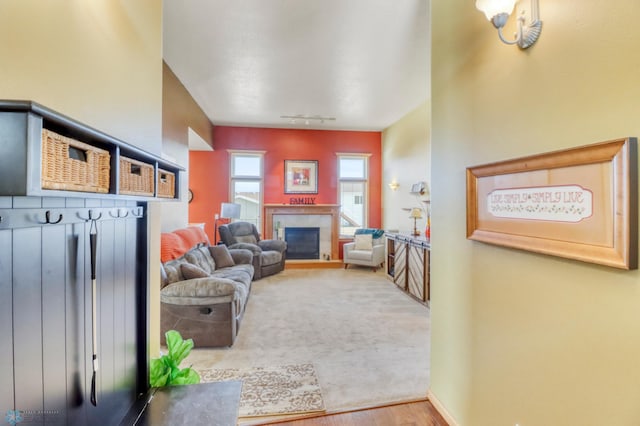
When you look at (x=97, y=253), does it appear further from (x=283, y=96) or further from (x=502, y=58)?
(x=283, y=96)

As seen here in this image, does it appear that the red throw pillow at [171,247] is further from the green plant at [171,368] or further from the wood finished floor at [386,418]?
the wood finished floor at [386,418]

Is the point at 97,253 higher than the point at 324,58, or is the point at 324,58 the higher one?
the point at 324,58

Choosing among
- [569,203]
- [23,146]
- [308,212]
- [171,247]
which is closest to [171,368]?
[23,146]

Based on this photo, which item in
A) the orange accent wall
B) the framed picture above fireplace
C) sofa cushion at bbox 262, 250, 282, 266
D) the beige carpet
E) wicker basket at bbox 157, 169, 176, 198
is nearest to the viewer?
wicker basket at bbox 157, 169, 176, 198

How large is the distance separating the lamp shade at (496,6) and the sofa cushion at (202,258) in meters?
3.72

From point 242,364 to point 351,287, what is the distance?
9.26ft

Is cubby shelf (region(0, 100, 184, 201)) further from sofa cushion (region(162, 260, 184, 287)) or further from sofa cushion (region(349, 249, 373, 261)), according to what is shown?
sofa cushion (region(349, 249, 373, 261))

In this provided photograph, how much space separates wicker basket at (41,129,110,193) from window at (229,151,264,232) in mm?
5986

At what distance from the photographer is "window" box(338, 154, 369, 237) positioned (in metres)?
7.18

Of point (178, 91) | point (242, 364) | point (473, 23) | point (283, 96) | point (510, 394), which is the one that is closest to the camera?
point (510, 394)

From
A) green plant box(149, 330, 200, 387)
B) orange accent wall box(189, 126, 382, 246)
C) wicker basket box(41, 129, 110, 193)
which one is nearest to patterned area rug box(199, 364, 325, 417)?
green plant box(149, 330, 200, 387)

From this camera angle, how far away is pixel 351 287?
16.9 feet

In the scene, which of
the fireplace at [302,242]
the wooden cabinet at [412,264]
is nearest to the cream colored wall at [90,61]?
the wooden cabinet at [412,264]

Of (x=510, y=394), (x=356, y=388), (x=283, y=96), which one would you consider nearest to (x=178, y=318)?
(x=356, y=388)
